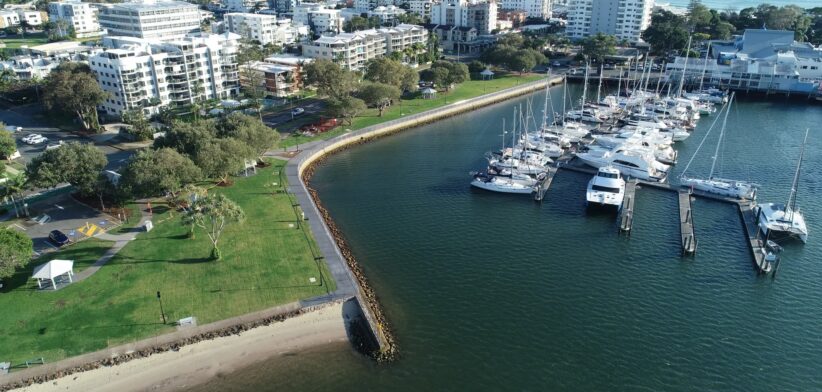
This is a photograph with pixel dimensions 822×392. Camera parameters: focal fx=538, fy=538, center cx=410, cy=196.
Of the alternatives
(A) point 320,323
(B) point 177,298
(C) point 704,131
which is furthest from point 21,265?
(C) point 704,131

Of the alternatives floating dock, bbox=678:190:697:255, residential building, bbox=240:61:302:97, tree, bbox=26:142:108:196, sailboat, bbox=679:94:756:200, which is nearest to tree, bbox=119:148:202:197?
→ tree, bbox=26:142:108:196

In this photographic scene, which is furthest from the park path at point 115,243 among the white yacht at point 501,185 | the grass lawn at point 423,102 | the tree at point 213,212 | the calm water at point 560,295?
the white yacht at point 501,185

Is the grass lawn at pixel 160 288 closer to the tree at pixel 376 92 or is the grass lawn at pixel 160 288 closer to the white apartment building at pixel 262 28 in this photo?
the tree at pixel 376 92

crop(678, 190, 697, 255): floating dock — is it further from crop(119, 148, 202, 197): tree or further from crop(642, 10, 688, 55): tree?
crop(642, 10, 688, 55): tree

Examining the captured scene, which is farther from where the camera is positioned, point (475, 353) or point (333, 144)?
point (333, 144)

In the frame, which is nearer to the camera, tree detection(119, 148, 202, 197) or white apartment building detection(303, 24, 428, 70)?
tree detection(119, 148, 202, 197)

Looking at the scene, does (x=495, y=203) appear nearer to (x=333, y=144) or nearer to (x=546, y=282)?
(x=546, y=282)

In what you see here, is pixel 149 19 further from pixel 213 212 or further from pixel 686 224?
pixel 686 224
